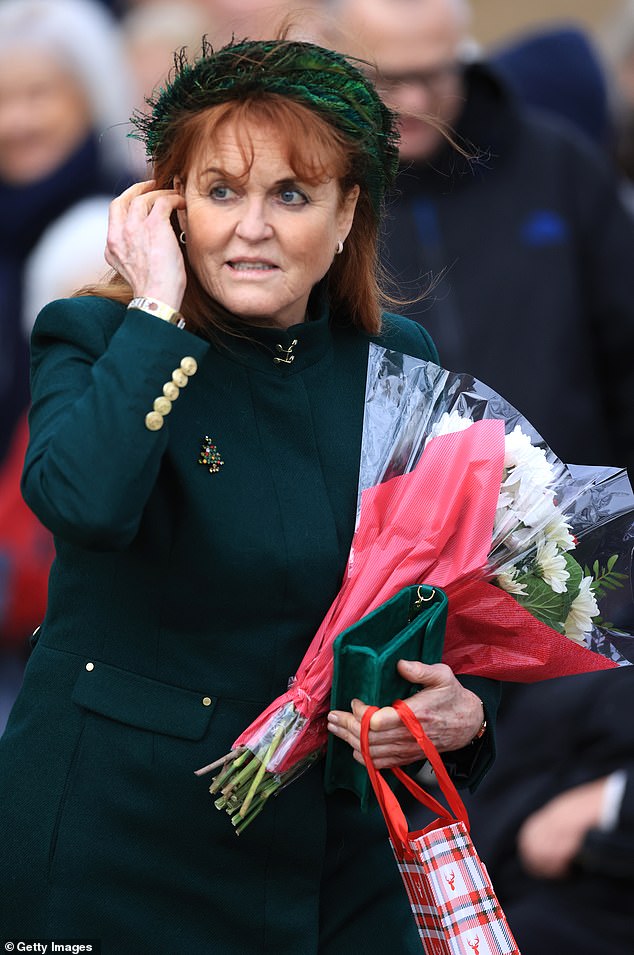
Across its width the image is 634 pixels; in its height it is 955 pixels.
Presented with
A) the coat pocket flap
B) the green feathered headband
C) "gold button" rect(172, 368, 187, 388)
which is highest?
the green feathered headband

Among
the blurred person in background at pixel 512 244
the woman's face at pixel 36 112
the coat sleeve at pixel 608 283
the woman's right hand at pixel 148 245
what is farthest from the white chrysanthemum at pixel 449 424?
the woman's face at pixel 36 112

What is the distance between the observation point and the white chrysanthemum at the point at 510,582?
261 centimetres

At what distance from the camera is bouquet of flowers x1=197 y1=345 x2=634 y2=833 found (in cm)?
252

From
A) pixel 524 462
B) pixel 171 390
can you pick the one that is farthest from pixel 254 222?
pixel 524 462

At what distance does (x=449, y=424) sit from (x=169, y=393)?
515 mm

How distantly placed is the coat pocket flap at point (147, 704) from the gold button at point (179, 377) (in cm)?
47

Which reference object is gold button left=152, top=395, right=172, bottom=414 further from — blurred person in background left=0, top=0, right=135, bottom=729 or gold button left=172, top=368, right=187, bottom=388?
blurred person in background left=0, top=0, right=135, bottom=729

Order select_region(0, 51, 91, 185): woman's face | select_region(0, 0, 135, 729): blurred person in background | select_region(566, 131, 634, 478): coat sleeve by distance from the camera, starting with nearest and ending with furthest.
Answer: select_region(0, 0, 135, 729): blurred person in background < select_region(566, 131, 634, 478): coat sleeve < select_region(0, 51, 91, 185): woman's face

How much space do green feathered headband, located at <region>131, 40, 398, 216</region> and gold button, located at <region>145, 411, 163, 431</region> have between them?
0.54 metres

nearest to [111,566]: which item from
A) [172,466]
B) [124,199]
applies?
[172,466]

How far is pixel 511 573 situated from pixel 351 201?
70 centimetres

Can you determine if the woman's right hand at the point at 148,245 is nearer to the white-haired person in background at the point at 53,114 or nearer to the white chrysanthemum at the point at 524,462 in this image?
the white chrysanthemum at the point at 524,462

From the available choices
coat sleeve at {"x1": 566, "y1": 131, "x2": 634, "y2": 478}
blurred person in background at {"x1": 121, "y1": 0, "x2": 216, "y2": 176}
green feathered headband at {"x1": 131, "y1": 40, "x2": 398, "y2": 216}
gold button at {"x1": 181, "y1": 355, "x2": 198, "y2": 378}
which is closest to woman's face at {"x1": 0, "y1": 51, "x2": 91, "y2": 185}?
blurred person in background at {"x1": 121, "y1": 0, "x2": 216, "y2": 176}

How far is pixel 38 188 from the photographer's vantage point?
534cm
